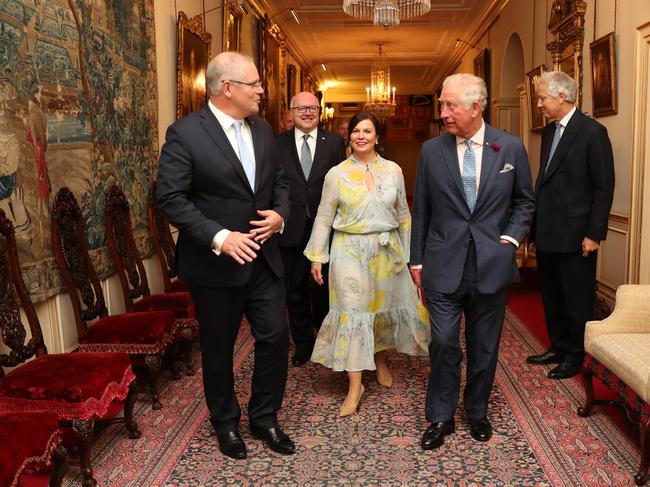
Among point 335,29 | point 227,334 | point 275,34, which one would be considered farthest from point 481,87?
point 335,29

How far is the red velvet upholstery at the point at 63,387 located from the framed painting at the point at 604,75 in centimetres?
470

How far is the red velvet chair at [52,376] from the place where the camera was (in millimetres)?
3064

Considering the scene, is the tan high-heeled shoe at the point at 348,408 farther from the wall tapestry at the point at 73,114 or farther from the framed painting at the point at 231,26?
the framed painting at the point at 231,26

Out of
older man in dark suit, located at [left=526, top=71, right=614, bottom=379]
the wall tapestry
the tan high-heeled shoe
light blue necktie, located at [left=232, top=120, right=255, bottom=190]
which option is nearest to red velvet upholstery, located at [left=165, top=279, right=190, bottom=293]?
the wall tapestry

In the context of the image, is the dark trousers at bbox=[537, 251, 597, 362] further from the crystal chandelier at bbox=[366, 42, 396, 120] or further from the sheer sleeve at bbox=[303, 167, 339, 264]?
the crystal chandelier at bbox=[366, 42, 396, 120]

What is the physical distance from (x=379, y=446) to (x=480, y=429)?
0.56 metres

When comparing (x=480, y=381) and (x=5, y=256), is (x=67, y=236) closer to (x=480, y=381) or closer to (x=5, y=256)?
(x=5, y=256)

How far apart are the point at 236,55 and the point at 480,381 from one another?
2.10m

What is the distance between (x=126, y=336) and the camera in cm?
399

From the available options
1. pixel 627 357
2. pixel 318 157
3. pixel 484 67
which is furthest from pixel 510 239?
pixel 484 67

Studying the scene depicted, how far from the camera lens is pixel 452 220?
3492 mm

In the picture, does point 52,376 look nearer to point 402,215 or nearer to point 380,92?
point 402,215

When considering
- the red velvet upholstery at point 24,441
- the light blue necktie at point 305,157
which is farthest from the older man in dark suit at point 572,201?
the red velvet upholstery at point 24,441

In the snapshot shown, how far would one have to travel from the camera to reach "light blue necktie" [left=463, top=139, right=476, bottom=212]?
346cm
